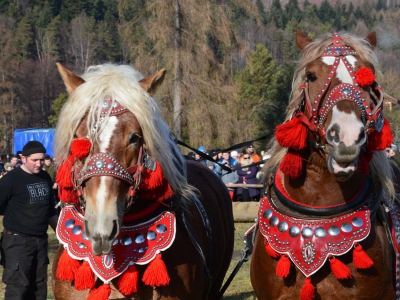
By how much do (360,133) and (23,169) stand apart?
389 centimetres

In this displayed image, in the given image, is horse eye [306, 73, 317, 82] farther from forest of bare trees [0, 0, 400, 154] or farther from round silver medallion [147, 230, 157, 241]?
round silver medallion [147, 230, 157, 241]

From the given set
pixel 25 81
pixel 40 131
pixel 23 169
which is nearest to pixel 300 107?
pixel 23 169

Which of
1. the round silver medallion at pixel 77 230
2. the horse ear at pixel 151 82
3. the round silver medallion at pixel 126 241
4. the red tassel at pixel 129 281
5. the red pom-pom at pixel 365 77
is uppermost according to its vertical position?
the red pom-pom at pixel 365 77

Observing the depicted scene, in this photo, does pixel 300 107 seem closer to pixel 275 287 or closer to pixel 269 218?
pixel 269 218

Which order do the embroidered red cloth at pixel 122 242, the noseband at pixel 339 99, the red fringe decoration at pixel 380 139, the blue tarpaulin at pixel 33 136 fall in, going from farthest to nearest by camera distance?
the blue tarpaulin at pixel 33 136
the embroidered red cloth at pixel 122 242
the red fringe decoration at pixel 380 139
the noseband at pixel 339 99

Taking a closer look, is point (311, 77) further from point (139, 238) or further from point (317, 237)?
point (139, 238)

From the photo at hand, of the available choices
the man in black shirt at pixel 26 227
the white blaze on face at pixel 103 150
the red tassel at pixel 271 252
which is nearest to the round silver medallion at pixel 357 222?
the red tassel at pixel 271 252

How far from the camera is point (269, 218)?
14.0 feet

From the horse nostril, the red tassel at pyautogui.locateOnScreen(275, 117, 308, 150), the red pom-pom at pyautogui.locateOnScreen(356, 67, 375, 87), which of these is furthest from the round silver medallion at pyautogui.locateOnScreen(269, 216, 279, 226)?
the horse nostril

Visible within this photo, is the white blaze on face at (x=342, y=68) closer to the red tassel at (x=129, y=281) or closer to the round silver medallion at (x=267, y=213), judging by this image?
the round silver medallion at (x=267, y=213)

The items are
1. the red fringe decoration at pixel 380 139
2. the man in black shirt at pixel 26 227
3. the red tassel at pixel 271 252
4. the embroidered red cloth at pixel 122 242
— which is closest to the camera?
the red fringe decoration at pixel 380 139

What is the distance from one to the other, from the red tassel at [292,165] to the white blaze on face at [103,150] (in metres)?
1.06

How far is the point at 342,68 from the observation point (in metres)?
3.87

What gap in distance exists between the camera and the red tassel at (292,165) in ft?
13.2
